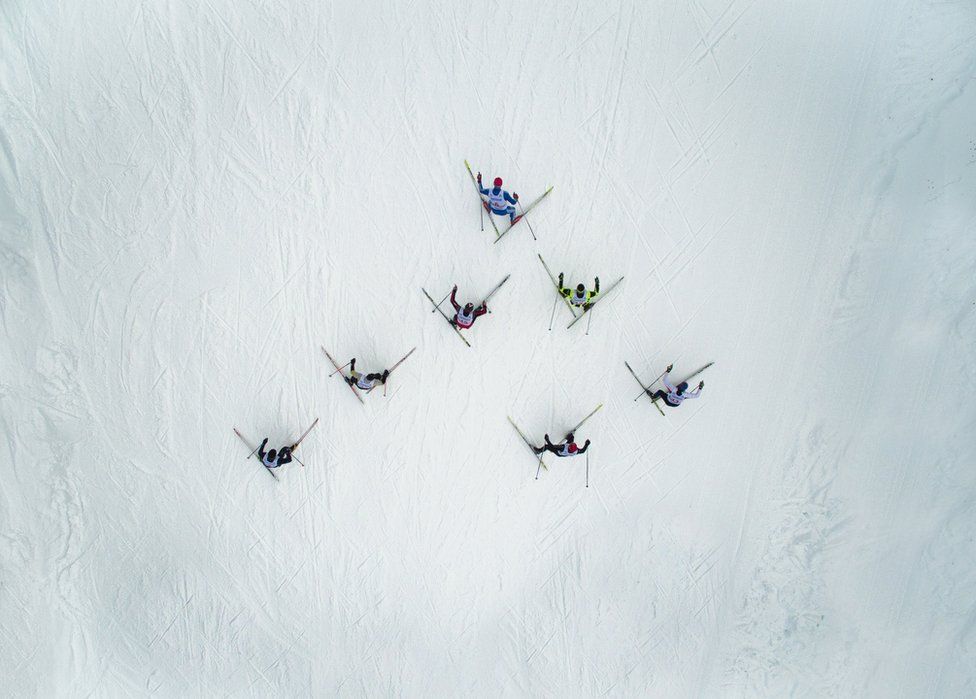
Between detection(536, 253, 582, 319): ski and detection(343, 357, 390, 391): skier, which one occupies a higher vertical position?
detection(536, 253, 582, 319): ski

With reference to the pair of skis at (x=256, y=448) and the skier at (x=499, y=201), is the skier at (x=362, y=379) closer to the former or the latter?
the pair of skis at (x=256, y=448)

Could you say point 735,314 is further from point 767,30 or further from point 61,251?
point 61,251

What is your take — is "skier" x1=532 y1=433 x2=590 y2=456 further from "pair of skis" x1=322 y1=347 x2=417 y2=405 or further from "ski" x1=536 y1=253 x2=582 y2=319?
"pair of skis" x1=322 y1=347 x2=417 y2=405

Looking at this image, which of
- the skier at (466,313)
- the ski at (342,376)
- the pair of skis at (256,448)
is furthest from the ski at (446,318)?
the pair of skis at (256,448)

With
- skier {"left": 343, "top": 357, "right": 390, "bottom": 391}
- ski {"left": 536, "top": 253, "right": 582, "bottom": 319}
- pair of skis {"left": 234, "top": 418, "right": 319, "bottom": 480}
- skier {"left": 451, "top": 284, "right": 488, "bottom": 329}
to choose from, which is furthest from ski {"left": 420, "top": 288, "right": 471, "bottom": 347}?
pair of skis {"left": 234, "top": 418, "right": 319, "bottom": 480}

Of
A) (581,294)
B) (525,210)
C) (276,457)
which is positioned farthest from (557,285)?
(276,457)

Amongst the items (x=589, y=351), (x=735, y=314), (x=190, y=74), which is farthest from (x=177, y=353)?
(x=735, y=314)

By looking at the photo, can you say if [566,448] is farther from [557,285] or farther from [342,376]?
[342,376]
